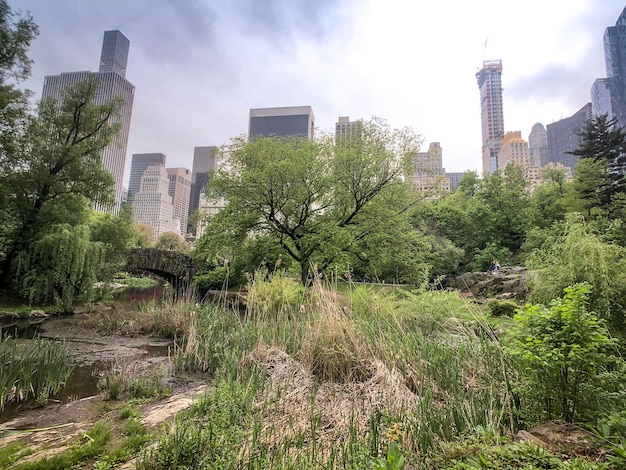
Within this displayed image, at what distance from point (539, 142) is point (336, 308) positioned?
413 feet

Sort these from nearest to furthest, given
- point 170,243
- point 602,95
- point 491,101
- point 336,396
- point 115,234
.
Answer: point 336,396, point 115,234, point 170,243, point 602,95, point 491,101

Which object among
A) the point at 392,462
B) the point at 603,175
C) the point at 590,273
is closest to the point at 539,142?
the point at 603,175

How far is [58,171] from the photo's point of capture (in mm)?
14453

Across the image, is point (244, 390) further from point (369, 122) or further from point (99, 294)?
point (99, 294)

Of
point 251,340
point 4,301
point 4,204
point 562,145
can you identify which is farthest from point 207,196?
point 562,145

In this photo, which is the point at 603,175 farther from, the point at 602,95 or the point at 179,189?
the point at 179,189

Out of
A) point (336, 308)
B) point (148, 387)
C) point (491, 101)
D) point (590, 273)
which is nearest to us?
point (148, 387)

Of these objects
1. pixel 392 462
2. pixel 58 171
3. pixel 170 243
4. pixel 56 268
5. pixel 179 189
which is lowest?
pixel 392 462

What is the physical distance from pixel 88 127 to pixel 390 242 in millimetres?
15161

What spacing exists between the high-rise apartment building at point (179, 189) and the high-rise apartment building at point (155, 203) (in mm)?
13720

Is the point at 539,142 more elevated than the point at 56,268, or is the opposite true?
the point at 539,142

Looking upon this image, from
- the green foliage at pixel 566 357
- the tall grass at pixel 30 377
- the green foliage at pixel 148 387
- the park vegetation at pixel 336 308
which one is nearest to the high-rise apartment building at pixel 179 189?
the park vegetation at pixel 336 308

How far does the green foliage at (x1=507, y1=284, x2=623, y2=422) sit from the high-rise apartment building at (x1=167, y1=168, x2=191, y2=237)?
152350mm

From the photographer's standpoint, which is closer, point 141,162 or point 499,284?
point 499,284
